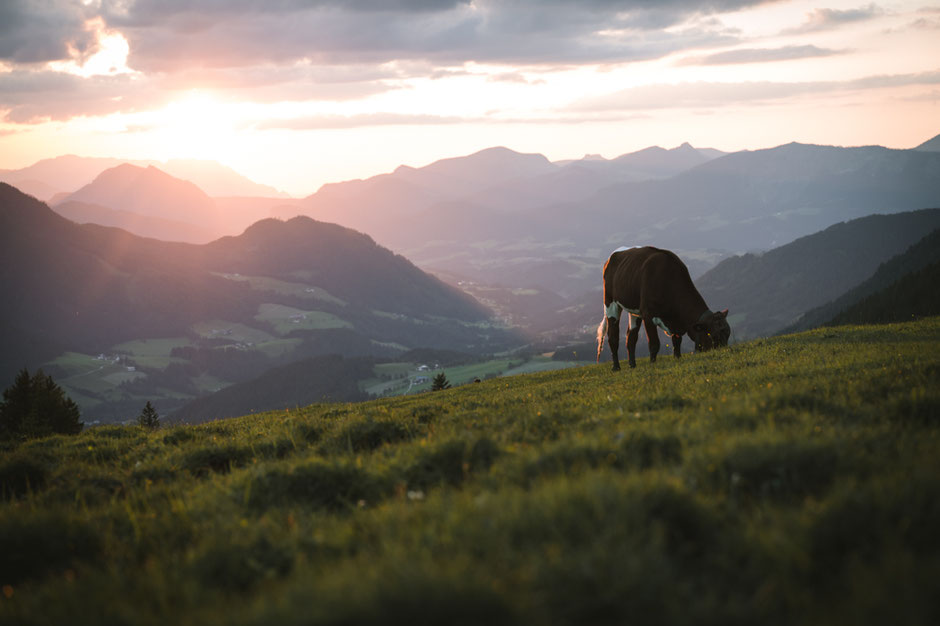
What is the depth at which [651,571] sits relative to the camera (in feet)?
13.8

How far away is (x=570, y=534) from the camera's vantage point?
4.74 m

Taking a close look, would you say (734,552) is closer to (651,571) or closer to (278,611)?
(651,571)

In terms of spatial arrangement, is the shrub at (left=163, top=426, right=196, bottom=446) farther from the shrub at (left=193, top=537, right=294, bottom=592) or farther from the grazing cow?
the grazing cow

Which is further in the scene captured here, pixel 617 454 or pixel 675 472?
pixel 617 454

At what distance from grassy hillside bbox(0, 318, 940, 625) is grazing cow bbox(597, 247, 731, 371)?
1146 cm

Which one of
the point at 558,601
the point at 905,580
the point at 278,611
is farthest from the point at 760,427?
the point at 278,611

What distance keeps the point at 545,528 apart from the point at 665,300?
57.0 feet

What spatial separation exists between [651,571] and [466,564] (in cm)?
125

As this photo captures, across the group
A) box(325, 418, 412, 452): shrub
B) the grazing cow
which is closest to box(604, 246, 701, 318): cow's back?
the grazing cow

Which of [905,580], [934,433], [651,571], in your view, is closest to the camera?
[905,580]

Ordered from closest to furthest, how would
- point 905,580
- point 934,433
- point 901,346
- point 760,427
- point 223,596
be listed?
point 905,580, point 223,596, point 934,433, point 760,427, point 901,346

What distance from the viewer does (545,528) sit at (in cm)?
484

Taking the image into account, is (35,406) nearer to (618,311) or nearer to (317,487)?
(618,311)

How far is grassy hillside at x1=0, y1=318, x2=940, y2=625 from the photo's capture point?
3971 mm
